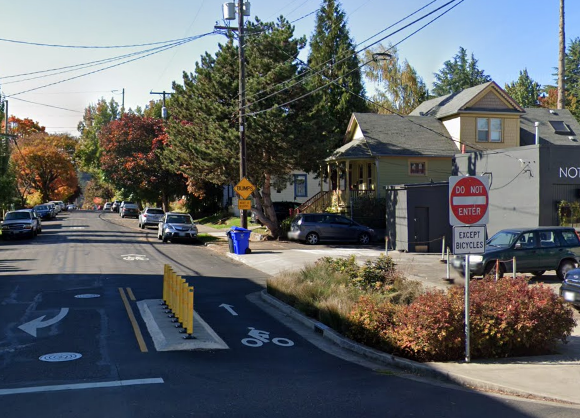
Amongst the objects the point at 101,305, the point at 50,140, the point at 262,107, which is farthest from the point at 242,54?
the point at 50,140

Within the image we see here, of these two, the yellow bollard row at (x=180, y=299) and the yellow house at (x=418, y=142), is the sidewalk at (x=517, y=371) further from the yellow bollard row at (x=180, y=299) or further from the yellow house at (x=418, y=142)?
the yellow house at (x=418, y=142)

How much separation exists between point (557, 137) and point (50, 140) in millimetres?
65180

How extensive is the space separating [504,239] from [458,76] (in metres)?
65.4

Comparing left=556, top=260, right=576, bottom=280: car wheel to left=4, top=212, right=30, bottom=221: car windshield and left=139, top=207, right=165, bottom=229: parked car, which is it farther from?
left=139, top=207, right=165, bottom=229: parked car

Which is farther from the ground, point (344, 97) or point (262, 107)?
point (344, 97)

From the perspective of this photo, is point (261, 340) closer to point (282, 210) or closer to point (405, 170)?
point (405, 170)

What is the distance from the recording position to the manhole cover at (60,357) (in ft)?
30.3

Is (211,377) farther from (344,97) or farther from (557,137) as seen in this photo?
(344,97)

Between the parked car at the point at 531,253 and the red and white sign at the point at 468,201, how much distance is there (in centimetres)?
901

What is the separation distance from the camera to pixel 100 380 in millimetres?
8117

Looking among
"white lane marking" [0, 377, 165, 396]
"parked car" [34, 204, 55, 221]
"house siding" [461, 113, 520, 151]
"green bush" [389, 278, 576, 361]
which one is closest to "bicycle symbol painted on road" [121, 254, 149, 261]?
"green bush" [389, 278, 576, 361]

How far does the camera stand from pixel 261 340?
438 inches

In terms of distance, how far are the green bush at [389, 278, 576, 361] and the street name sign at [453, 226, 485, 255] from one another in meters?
1.07

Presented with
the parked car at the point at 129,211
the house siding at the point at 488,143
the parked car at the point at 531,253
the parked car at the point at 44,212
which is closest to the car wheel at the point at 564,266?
the parked car at the point at 531,253
